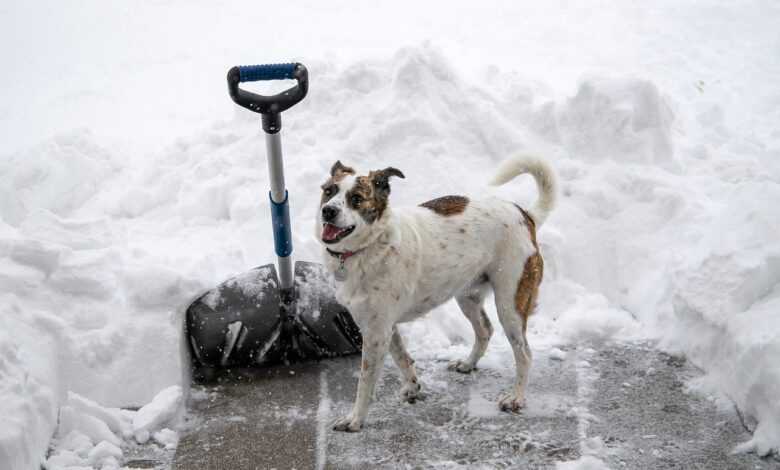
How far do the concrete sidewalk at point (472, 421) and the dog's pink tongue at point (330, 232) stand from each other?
933 millimetres

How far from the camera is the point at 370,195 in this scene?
Result: 3.13m

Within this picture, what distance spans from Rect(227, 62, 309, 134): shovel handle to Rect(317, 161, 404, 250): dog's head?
1.49 ft

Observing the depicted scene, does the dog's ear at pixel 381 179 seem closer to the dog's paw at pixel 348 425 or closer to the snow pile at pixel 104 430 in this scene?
the dog's paw at pixel 348 425

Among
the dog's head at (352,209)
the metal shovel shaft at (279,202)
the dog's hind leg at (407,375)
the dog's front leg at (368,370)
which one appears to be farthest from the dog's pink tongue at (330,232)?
the dog's hind leg at (407,375)

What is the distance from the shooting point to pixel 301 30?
10.8 metres

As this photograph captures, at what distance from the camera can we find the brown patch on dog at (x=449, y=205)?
353 cm

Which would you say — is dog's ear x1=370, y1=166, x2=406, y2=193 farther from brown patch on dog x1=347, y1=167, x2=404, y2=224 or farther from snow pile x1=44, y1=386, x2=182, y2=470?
snow pile x1=44, y1=386, x2=182, y2=470

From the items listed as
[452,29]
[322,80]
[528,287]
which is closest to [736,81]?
[452,29]

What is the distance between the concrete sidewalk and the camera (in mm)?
3096

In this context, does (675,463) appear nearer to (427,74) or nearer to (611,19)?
(427,74)

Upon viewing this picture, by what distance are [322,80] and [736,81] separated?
5369 mm

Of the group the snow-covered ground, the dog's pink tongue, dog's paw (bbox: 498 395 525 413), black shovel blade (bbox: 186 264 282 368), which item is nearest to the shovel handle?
the dog's pink tongue

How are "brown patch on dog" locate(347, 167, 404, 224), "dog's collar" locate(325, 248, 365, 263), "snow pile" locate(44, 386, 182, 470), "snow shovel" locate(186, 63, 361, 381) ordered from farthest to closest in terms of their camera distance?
"snow shovel" locate(186, 63, 361, 381), "dog's collar" locate(325, 248, 365, 263), "brown patch on dog" locate(347, 167, 404, 224), "snow pile" locate(44, 386, 182, 470)

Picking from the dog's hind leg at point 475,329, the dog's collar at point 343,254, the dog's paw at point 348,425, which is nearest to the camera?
the dog's collar at point 343,254
